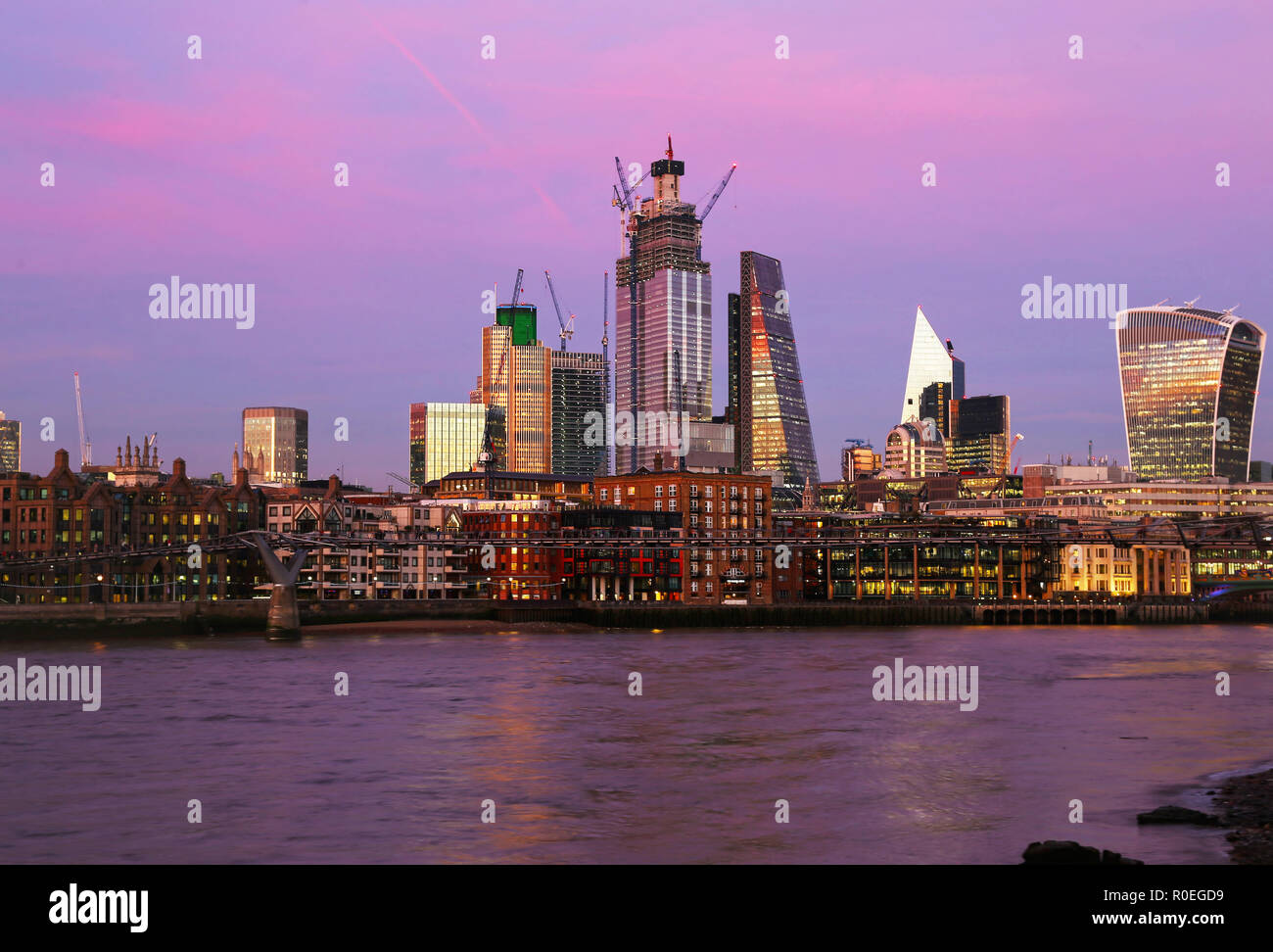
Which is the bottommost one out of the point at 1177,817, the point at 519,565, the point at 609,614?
the point at 609,614

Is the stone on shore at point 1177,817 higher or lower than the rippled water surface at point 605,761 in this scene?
higher

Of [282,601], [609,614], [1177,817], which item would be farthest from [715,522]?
[1177,817]

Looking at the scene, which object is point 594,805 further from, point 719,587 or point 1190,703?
point 719,587

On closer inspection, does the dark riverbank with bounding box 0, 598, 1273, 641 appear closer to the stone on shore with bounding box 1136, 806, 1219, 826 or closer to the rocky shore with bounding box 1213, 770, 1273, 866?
the rocky shore with bounding box 1213, 770, 1273, 866

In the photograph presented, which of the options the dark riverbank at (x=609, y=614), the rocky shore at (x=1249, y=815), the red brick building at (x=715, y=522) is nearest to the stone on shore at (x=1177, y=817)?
the rocky shore at (x=1249, y=815)

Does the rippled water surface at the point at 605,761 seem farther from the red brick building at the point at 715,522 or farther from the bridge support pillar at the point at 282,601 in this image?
the red brick building at the point at 715,522

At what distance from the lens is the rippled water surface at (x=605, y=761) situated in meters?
32.8

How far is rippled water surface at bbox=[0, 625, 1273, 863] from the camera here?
108ft

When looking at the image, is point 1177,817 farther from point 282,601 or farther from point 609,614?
point 609,614

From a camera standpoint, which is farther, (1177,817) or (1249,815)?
(1177,817)

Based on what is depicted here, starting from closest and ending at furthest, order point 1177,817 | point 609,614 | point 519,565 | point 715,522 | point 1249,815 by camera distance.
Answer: point 1249,815, point 1177,817, point 609,614, point 519,565, point 715,522

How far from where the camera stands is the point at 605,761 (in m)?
45.7
